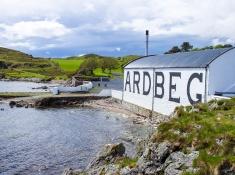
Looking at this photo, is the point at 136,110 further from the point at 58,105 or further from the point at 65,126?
the point at 58,105

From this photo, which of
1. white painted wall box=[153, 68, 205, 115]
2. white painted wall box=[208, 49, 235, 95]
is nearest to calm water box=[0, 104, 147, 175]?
white painted wall box=[153, 68, 205, 115]

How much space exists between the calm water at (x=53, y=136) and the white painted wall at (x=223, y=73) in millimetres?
11853

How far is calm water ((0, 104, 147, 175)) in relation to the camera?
3973 centimetres

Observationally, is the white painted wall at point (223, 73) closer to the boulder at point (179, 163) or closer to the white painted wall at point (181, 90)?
the white painted wall at point (181, 90)

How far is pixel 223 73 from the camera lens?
174 ft

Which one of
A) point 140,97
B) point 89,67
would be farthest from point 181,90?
point 89,67

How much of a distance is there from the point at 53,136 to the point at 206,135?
108ft

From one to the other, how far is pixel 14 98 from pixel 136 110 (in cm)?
3340

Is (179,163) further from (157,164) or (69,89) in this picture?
(69,89)

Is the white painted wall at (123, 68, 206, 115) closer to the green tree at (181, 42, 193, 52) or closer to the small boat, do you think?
the small boat

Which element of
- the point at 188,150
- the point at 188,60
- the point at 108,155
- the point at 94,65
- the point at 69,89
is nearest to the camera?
the point at 188,150

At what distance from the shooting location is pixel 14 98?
9525 cm

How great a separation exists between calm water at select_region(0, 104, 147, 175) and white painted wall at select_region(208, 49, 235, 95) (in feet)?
38.9

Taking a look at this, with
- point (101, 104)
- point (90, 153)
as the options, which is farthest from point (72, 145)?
point (101, 104)
